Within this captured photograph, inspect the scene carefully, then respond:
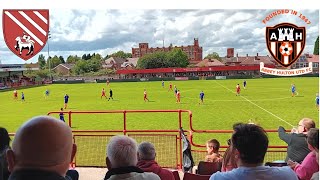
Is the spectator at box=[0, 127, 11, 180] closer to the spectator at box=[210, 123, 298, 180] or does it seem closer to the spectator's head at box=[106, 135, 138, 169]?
the spectator's head at box=[106, 135, 138, 169]

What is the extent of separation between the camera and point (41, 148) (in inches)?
41.7

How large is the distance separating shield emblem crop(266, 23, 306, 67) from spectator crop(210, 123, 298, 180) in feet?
5.84

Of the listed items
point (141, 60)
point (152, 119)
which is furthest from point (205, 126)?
point (141, 60)

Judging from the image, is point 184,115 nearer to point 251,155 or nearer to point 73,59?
point 73,59

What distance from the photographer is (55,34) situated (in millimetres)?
3893

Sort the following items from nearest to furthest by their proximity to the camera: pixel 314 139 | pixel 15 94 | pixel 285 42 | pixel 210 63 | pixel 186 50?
pixel 314 139
pixel 285 42
pixel 186 50
pixel 210 63
pixel 15 94

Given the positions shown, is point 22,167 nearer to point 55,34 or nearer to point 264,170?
point 264,170

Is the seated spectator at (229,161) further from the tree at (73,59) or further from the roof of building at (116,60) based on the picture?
the roof of building at (116,60)

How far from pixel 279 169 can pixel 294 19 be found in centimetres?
188

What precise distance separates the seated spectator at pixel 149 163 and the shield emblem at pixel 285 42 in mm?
1613

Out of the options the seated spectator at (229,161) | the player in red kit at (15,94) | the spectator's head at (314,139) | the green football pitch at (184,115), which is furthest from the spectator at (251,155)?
the player in red kit at (15,94)

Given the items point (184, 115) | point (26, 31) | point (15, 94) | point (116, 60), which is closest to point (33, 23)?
point (26, 31)

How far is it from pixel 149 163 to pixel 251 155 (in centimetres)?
72

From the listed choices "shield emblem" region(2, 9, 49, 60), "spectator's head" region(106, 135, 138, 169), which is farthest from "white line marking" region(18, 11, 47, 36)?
"spectator's head" region(106, 135, 138, 169)
